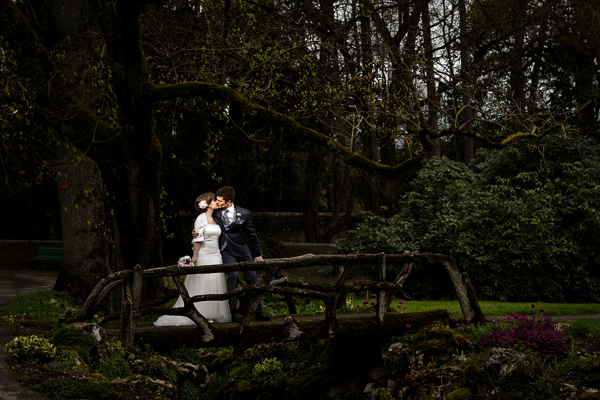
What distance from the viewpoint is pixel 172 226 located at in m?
22.5

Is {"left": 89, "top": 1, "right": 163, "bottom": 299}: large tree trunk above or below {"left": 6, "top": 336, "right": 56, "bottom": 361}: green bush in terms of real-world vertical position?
above

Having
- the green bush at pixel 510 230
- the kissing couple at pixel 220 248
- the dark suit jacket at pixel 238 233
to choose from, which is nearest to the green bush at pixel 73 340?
the kissing couple at pixel 220 248

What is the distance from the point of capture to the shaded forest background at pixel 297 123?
10039mm

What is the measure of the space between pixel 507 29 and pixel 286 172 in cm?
955

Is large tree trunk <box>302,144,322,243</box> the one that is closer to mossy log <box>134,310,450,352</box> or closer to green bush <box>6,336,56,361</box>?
mossy log <box>134,310,450,352</box>

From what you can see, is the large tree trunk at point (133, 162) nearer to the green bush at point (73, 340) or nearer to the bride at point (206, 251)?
the bride at point (206, 251)

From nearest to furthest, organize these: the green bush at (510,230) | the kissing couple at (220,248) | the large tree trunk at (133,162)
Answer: the kissing couple at (220,248)
the large tree trunk at (133,162)
the green bush at (510,230)

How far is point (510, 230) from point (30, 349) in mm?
11142

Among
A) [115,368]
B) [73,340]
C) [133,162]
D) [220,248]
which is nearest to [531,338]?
[220,248]

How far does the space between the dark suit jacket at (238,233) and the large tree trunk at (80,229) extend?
4.57 metres

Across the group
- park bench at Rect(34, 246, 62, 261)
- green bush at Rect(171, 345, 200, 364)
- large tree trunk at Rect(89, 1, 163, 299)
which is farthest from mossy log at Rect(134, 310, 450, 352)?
park bench at Rect(34, 246, 62, 261)

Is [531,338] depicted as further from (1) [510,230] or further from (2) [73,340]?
(1) [510,230]

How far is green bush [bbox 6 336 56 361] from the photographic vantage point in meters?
6.93

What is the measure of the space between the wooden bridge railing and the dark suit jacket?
702mm
